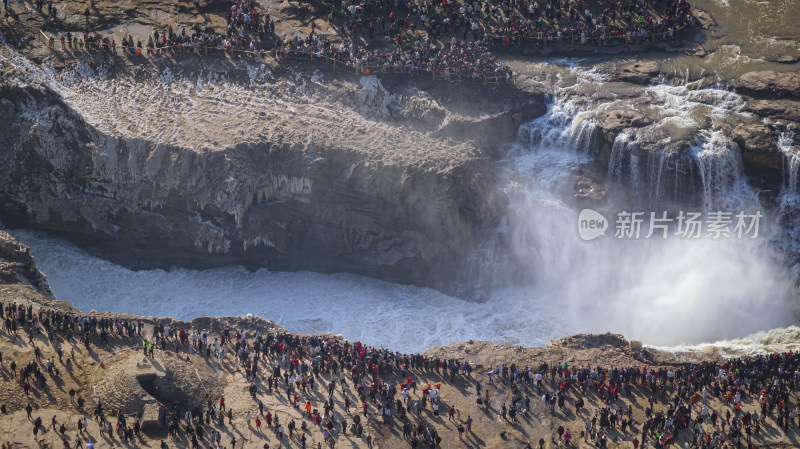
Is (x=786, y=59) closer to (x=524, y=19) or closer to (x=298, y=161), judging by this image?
(x=524, y=19)

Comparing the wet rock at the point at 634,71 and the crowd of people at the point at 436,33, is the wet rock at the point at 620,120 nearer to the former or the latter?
the wet rock at the point at 634,71

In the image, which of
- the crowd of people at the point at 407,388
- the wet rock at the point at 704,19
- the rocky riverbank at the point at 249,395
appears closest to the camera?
the rocky riverbank at the point at 249,395

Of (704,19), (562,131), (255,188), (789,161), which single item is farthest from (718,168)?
(255,188)

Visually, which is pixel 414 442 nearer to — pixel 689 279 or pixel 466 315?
pixel 466 315

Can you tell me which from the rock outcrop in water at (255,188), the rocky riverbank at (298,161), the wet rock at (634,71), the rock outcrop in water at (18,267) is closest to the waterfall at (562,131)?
the rocky riverbank at (298,161)

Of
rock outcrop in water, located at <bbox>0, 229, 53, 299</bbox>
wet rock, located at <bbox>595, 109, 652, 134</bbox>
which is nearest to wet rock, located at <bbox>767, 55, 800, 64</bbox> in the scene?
wet rock, located at <bbox>595, 109, 652, 134</bbox>

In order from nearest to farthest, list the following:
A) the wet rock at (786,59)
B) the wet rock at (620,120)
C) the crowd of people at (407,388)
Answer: the crowd of people at (407,388) → the wet rock at (620,120) → the wet rock at (786,59)

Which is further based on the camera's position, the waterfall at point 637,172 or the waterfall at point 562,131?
the waterfall at point 562,131

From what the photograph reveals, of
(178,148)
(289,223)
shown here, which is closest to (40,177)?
(178,148)
